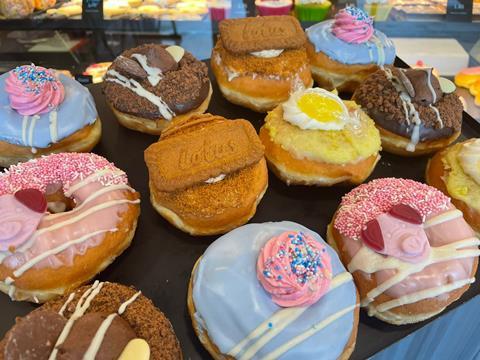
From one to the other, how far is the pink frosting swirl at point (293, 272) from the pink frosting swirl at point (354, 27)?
1757 millimetres

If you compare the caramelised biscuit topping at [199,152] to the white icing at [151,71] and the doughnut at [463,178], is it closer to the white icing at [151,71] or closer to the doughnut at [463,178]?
the white icing at [151,71]

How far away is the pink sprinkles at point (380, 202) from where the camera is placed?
1.96 meters

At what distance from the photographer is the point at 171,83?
99.3 inches

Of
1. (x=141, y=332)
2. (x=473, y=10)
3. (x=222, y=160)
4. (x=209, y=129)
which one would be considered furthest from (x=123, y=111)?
(x=473, y=10)

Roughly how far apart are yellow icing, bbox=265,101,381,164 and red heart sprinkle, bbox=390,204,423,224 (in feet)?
1.49

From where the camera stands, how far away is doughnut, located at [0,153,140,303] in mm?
1800

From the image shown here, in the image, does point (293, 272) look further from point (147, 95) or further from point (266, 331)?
point (147, 95)

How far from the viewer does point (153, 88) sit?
2508mm

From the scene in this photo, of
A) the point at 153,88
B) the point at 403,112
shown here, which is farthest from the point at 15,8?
the point at 403,112

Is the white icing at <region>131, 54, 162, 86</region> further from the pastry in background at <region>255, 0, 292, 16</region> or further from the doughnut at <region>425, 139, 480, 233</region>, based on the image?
the pastry in background at <region>255, 0, 292, 16</region>

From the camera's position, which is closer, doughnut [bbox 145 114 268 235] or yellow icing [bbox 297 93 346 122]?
doughnut [bbox 145 114 268 235]

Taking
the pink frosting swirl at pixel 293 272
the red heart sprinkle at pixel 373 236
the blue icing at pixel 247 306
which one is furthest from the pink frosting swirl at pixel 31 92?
the red heart sprinkle at pixel 373 236

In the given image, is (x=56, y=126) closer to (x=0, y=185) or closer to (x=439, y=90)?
(x=0, y=185)

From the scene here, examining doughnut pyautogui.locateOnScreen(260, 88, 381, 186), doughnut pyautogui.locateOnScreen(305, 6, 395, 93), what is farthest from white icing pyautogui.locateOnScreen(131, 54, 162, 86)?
doughnut pyautogui.locateOnScreen(305, 6, 395, 93)
